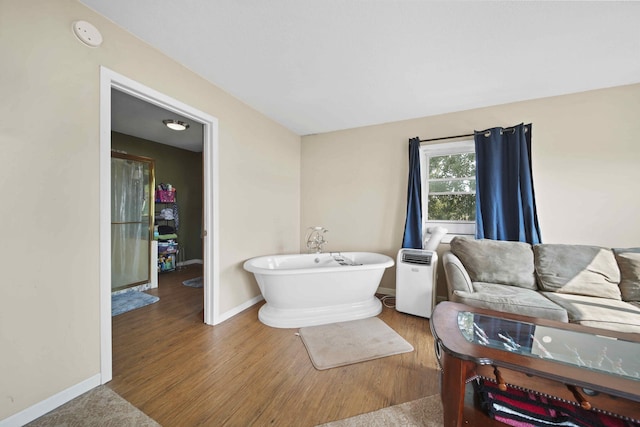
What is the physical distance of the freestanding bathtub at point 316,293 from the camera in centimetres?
232

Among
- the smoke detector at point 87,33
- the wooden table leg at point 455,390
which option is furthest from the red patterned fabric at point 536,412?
the smoke detector at point 87,33

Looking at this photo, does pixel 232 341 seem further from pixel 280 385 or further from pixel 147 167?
pixel 147 167

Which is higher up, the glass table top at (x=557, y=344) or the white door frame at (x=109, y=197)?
the white door frame at (x=109, y=197)

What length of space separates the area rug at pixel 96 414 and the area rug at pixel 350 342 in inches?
43.4

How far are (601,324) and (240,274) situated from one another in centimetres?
307

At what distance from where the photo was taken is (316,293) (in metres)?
2.40

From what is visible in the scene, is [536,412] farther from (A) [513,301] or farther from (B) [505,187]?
(B) [505,187]

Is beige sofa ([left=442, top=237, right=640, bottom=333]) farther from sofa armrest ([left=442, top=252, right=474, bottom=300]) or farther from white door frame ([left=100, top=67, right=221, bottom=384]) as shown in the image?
white door frame ([left=100, top=67, right=221, bottom=384])

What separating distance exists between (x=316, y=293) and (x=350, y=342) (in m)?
0.56

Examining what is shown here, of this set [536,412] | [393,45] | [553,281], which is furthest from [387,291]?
[393,45]

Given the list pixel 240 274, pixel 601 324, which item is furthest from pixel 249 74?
pixel 601 324

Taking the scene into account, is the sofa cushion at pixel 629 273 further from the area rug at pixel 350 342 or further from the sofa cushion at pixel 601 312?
the area rug at pixel 350 342

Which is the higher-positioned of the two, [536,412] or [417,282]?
[417,282]

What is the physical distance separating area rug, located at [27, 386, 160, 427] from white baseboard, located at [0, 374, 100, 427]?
0.08 ft
